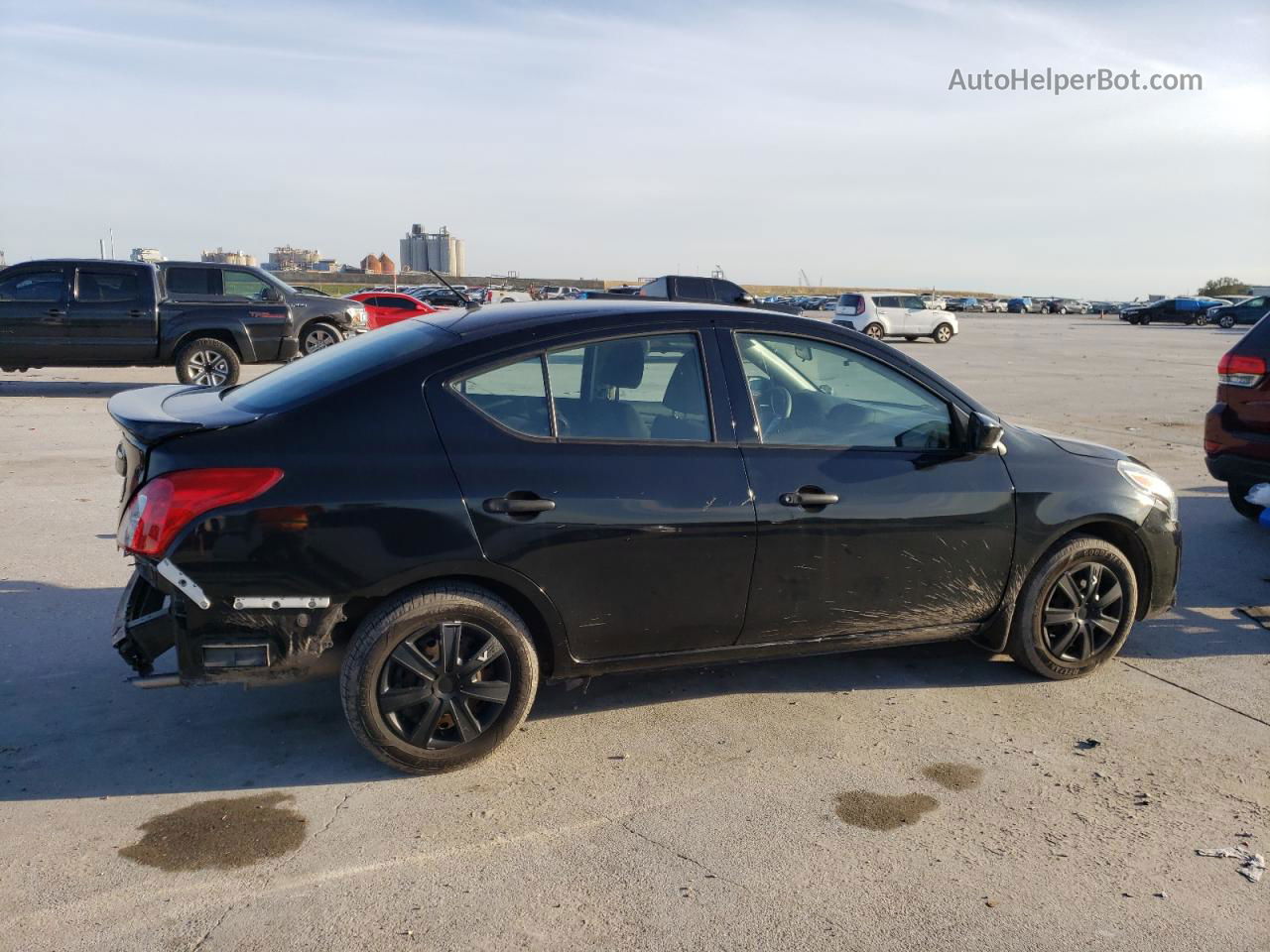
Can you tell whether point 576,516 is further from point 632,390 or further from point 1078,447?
point 1078,447

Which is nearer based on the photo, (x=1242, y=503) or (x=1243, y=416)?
(x=1243, y=416)

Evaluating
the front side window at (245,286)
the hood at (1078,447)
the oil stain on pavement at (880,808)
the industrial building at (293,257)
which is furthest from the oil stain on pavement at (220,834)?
the industrial building at (293,257)

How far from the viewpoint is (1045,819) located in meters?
3.56

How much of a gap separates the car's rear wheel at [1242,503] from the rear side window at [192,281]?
13042 mm

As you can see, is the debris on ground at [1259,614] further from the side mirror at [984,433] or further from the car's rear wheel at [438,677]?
the car's rear wheel at [438,677]

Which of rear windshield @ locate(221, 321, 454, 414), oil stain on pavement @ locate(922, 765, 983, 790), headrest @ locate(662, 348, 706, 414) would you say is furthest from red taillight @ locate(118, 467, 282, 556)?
oil stain on pavement @ locate(922, 765, 983, 790)

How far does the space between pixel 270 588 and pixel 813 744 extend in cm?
214

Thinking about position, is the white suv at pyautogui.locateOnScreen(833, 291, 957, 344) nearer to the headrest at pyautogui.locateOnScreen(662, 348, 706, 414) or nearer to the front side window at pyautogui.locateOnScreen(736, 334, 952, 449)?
the front side window at pyautogui.locateOnScreen(736, 334, 952, 449)

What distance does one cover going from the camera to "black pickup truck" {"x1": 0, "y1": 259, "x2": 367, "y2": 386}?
13914 millimetres

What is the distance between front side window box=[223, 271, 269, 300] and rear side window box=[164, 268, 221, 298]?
0.48ft

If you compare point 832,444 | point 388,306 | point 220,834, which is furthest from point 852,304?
point 220,834

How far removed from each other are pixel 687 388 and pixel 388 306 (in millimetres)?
23808

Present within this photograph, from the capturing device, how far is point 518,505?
3713 millimetres

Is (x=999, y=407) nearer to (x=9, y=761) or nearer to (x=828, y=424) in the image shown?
(x=828, y=424)
